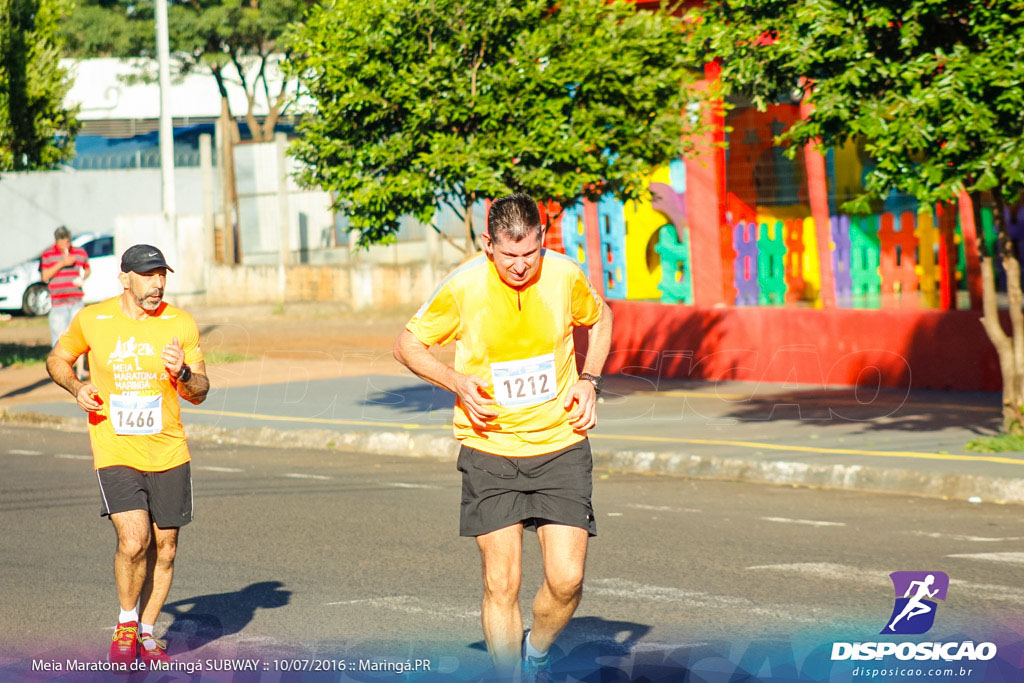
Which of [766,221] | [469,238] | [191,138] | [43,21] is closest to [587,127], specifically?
[469,238]

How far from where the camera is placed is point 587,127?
1366 centimetres

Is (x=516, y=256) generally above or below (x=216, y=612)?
above

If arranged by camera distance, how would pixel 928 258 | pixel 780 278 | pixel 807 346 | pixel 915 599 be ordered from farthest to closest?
1. pixel 780 278
2. pixel 807 346
3. pixel 928 258
4. pixel 915 599

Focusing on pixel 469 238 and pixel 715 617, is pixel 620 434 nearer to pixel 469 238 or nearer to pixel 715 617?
pixel 469 238

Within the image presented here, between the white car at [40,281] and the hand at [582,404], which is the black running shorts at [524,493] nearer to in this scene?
the hand at [582,404]

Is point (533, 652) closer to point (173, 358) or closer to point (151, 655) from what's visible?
point (151, 655)

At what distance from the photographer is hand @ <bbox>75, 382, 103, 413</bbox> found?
6012 mm

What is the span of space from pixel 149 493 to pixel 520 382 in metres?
1.78

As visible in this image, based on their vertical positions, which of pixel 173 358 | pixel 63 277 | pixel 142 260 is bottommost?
pixel 173 358

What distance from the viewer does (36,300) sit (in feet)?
109

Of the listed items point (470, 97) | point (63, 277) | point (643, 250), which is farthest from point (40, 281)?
point (470, 97)

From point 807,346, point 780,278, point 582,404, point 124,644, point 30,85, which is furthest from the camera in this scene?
point 30,85

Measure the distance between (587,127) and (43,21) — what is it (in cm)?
1103

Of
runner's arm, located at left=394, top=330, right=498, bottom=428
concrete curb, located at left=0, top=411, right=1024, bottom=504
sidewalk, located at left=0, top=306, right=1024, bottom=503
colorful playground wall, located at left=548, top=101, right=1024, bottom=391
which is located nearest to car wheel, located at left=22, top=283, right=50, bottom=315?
sidewalk, located at left=0, top=306, right=1024, bottom=503
